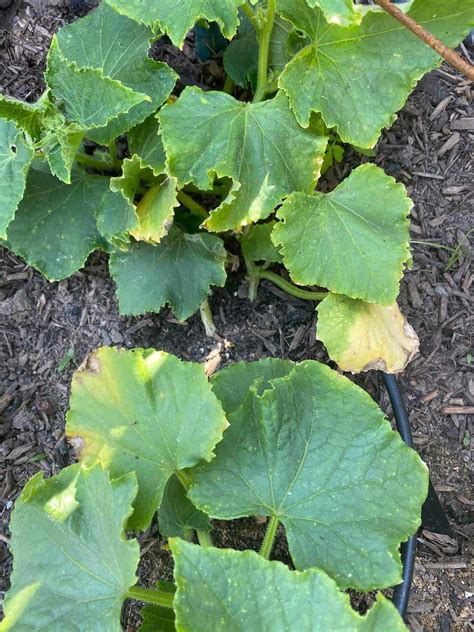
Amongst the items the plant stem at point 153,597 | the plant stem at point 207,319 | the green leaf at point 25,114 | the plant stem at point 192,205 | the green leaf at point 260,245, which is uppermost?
the green leaf at point 25,114

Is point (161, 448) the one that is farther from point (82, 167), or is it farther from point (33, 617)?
point (82, 167)

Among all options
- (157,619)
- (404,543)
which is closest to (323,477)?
(404,543)

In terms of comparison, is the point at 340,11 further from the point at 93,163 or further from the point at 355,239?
the point at 93,163

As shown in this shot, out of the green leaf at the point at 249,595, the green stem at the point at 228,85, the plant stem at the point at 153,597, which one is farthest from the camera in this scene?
the green stem at the point at 228,85

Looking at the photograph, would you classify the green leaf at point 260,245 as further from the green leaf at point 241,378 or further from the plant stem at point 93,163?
the plant stem at point 93,163

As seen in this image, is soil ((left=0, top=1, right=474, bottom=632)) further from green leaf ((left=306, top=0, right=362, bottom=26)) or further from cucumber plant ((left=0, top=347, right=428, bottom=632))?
green leaf ((left=306, top=0, right=362, bottom=26))

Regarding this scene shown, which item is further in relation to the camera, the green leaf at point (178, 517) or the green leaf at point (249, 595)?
the green leaf at point (178, 517)

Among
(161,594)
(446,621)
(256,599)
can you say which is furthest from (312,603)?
(446,621)

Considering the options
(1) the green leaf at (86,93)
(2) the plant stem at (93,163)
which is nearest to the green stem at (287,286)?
(2) the plant stem at (93,163)
